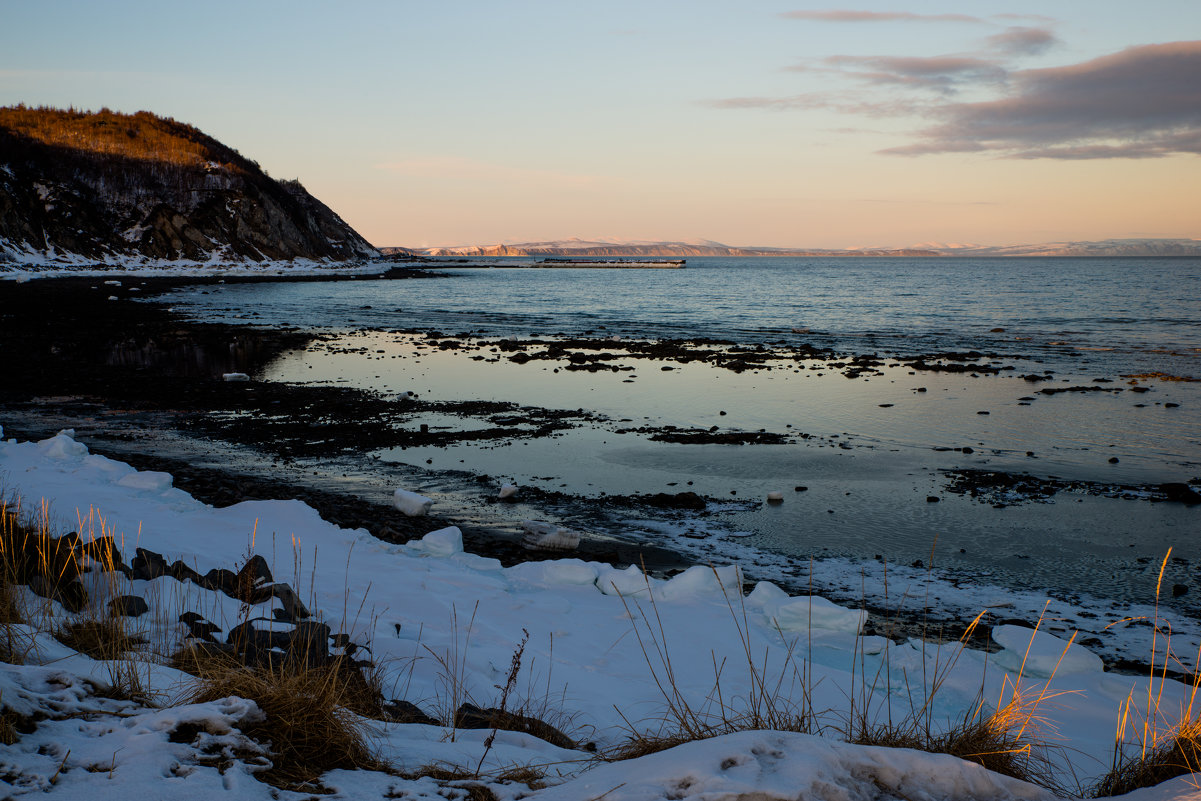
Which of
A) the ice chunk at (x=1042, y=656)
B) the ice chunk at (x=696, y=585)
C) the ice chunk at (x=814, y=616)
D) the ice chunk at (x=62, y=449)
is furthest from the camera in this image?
the ice chunk at (x=62, y=449)

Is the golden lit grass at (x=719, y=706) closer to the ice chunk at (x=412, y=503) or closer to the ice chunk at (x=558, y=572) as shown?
the ice chunk at (x=558, y=572)

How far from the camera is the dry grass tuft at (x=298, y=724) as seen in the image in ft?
8.77

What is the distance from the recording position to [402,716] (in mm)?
3615

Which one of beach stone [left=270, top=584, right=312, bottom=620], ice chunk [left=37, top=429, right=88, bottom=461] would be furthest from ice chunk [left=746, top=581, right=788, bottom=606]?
ice chunk [left=37, top=429, right=88, bottom=461]

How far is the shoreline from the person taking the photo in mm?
8156

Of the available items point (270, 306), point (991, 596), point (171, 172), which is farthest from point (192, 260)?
point (991, 596)

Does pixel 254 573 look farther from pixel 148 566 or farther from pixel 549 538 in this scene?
pixel 549 538

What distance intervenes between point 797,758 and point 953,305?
5685 centimetres

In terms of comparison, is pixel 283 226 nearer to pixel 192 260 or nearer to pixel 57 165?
pixel 192 260

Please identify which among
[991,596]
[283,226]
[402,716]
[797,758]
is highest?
[283,226]

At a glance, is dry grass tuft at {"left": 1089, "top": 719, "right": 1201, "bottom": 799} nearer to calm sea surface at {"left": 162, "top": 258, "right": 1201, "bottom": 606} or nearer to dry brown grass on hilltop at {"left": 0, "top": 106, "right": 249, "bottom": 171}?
calm sea surface at {"left": 162, "top": 258, "right": 1201, "bottom": 606}

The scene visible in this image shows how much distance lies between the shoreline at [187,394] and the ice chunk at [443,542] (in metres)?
0.45

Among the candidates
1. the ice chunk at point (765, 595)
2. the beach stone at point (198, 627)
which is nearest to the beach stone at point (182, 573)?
the beach stone at point (198, 627)

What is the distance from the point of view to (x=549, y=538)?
833 cm
